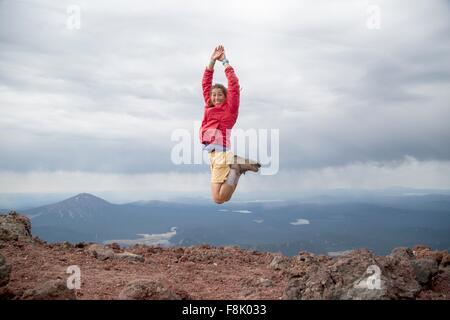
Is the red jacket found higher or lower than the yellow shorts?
higher

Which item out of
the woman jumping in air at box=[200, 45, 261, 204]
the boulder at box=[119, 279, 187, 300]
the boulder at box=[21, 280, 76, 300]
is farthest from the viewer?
the woman jumping in air at box=[200, 45, 261, 204]

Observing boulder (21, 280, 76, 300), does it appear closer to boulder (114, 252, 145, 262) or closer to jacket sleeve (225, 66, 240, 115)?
jacket sleeve (225, 66, 240, 115)

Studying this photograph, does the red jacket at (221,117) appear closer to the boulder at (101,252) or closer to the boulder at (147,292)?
the boulder at (147,292)

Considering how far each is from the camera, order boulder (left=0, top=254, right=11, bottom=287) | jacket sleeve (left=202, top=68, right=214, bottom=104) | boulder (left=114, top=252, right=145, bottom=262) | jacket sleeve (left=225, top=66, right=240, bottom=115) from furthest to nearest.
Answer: boulder (left=114, top=252, right=145, bottom=262)
boulder (left=0, top=254, right=11, bottom=287)
jacket sleeve (left=202, top=68, right=214, bottom=104)
jacket sleeve (left=225, top=66, right=240, bottom=115)

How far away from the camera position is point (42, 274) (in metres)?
15.2

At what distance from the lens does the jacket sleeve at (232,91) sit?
12234 millimetres

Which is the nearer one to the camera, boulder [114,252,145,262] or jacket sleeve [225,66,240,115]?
jacket sleeve [225,66,240,115]

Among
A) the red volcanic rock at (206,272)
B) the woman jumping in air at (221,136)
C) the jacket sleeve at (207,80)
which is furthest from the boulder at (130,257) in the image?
the jacket sleeve at (207,80)

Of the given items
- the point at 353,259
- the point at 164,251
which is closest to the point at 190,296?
the point at 353,259

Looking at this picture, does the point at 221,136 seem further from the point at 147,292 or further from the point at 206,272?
the point at 206,272

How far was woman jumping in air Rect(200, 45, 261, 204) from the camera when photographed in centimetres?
1245

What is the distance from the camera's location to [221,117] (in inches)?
491
